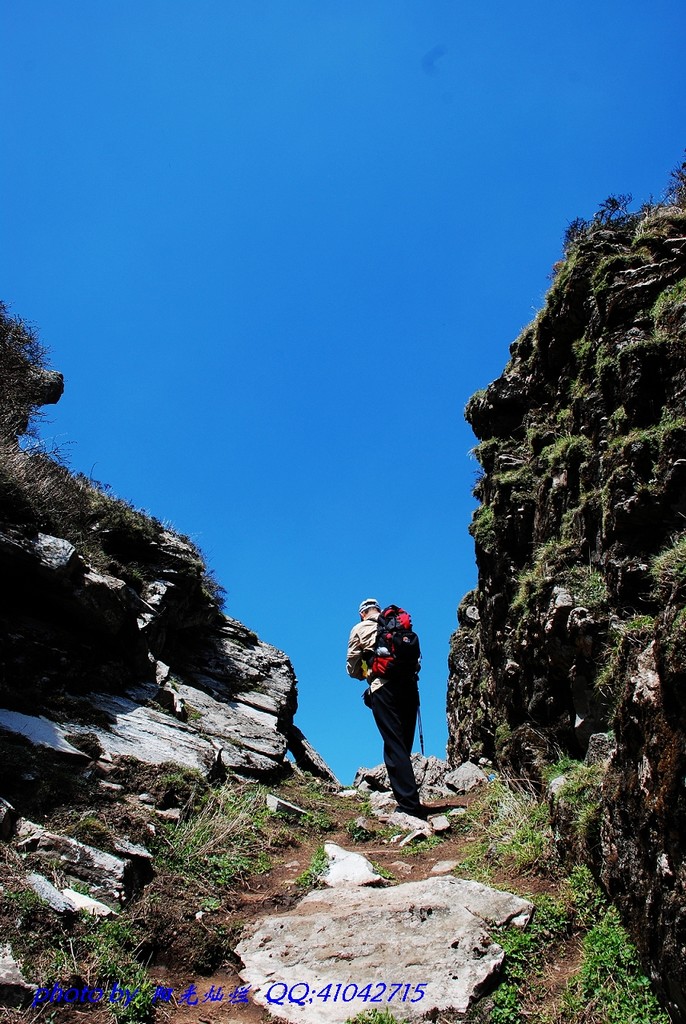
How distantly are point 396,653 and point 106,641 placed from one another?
5.41 m

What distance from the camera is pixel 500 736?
10531 millimetres

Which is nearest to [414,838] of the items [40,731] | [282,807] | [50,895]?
[282,807]

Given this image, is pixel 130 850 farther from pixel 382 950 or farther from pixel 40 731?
pixel 40 731

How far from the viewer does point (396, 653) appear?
32.3 ft

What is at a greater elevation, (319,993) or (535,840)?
(535,840)

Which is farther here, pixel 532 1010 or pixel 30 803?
pixel 30 803

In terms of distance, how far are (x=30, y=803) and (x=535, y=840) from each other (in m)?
5.02

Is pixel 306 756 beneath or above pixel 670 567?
beneath

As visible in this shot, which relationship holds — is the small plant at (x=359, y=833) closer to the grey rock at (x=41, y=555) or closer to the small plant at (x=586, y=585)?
the small plant at (x=586, y=585)

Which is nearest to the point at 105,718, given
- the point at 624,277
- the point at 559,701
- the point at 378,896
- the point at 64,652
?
the point at 64,652

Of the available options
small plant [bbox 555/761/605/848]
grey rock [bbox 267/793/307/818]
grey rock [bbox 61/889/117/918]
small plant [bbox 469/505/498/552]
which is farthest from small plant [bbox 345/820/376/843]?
small plant [bbox 469/505/498/552]

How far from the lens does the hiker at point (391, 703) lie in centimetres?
926

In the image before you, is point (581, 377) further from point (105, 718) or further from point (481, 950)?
point (105, 718)

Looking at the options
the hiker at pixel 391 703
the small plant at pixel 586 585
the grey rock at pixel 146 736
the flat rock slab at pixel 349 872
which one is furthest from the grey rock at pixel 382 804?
the small plant at pixel 586 585
